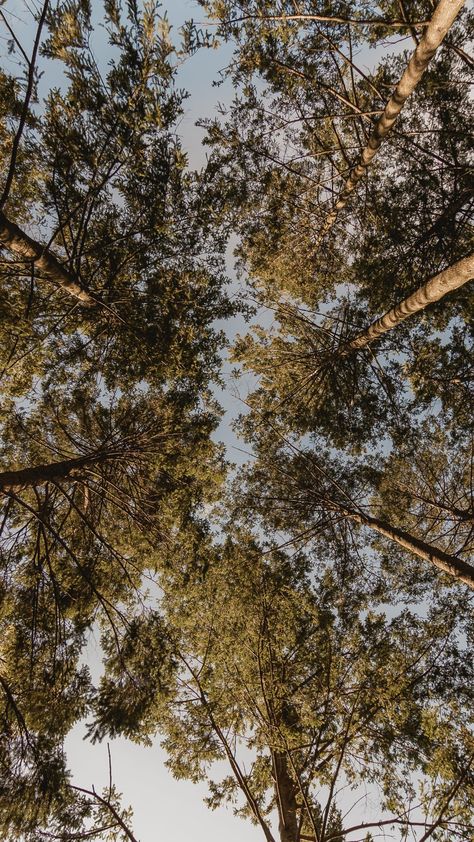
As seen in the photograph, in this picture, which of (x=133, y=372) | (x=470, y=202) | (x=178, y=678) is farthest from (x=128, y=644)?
(x=470, y=202)

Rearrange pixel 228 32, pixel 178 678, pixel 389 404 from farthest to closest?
pixel 389 404 → pixel 178 678 → pixel 228 32

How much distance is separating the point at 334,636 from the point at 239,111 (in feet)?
33.3

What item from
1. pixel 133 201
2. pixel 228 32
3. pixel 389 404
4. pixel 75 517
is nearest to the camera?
pixel 228 32

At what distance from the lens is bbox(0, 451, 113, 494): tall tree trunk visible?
17.4 ft

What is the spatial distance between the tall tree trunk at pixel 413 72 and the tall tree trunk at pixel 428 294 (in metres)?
2.21

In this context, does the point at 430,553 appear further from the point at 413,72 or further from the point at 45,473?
the point at 413,72

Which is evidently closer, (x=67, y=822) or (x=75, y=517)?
(x=67, y=822)

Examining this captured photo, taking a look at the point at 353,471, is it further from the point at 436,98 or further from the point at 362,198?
the point at 436,98

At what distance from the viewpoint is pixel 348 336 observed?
8688mm

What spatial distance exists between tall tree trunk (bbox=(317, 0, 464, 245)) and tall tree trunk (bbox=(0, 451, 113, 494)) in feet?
20.7

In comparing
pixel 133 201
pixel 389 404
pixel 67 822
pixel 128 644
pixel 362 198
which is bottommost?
pixel 67 822

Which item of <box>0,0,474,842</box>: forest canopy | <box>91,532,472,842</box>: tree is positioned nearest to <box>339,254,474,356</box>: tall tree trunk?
<box>0,0,474,842</box>: forest canopy

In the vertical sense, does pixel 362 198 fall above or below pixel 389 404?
above

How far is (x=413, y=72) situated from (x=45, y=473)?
6926 millimetres
